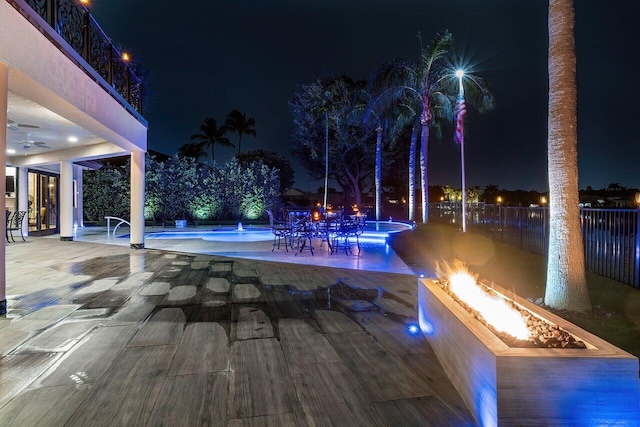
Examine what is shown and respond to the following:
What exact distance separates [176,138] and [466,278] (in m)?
41.7

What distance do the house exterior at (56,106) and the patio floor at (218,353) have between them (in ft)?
4.62

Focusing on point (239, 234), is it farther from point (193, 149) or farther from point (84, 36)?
point (193, 149)

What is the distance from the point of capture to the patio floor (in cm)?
234

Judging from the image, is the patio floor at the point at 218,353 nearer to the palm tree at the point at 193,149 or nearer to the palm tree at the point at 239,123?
the palm tree at the point at 239,123

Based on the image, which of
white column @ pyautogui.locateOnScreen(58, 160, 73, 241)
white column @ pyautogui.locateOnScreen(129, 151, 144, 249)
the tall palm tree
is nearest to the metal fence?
the tall palm tree

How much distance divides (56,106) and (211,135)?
121 ft

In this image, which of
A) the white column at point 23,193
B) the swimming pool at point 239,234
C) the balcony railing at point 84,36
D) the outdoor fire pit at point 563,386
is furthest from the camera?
the swimming pool at point 239,234

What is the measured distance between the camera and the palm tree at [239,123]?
4128 centimetres

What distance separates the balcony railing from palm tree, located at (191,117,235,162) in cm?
3187

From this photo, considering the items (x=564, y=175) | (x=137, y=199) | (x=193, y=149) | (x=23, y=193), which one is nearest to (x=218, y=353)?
(x=564, y=175)

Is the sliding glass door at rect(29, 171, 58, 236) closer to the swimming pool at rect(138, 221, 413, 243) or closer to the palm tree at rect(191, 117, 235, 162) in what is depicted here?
the swimming pool at rect(138, 221, 413, 243)

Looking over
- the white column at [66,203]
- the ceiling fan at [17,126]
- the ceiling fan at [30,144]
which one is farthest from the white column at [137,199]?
the white column at [66,203]

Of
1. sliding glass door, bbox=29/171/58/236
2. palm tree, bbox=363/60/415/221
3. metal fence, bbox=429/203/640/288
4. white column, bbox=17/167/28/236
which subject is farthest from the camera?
palm tree, bbox=363/60/415/221

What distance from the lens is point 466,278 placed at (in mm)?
3572
